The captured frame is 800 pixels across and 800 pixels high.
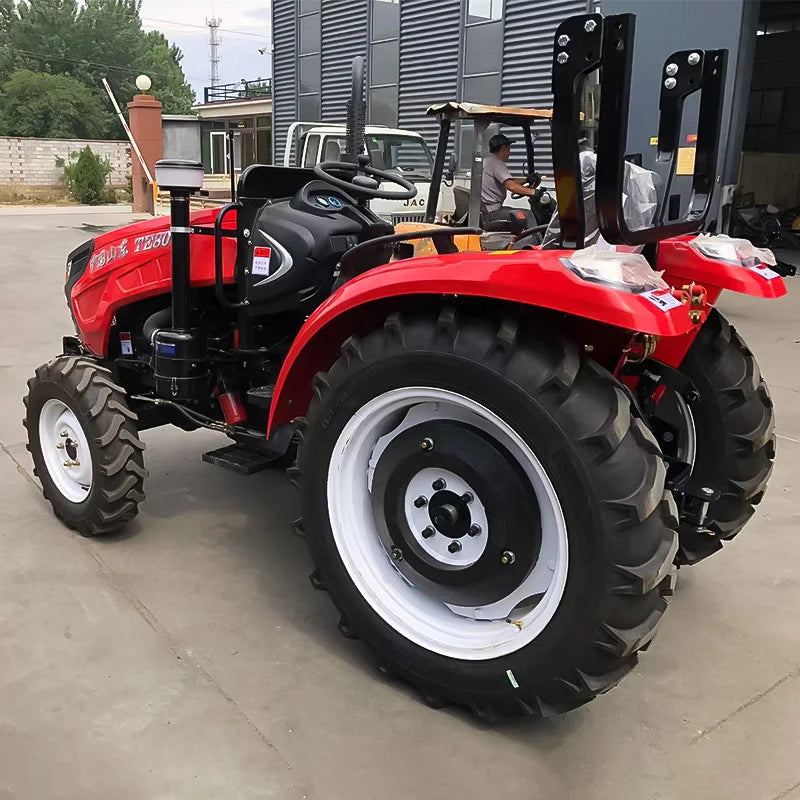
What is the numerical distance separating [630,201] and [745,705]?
1495 millimetres

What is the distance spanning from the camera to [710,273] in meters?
2.45

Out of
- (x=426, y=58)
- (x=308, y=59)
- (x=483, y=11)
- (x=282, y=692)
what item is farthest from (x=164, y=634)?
(x=308, y=59)

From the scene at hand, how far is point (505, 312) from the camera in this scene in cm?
205

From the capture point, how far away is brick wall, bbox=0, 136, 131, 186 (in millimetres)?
30234

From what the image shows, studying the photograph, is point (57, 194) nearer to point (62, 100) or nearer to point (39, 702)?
point (62, 100)

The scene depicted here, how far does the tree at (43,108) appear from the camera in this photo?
45.0m

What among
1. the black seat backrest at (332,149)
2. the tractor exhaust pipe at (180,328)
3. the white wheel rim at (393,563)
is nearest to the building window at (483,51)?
the black seat backrest at (332,149)

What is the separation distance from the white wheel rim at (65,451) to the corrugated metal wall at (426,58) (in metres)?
11.2

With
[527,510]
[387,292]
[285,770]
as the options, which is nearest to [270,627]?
[285,770]

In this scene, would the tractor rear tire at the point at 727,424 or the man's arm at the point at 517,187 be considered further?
the man's arm at the point at 517,187

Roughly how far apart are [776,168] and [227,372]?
19943 millimetres

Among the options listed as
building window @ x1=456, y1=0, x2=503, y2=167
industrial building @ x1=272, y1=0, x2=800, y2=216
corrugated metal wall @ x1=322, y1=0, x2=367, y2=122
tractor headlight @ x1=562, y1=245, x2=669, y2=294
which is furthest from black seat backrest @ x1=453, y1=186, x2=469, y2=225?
corrugated metal wall @ x1=322, y1=0, x2=367, y2=122

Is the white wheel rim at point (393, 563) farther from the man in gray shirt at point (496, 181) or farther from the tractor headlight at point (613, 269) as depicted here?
the man in gray shirt at point (496, 181)

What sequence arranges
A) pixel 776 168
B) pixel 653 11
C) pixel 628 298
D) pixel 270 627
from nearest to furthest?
pixel 628 298 < pixel 270 627 < pixel 653 11 < pixel 776 168
